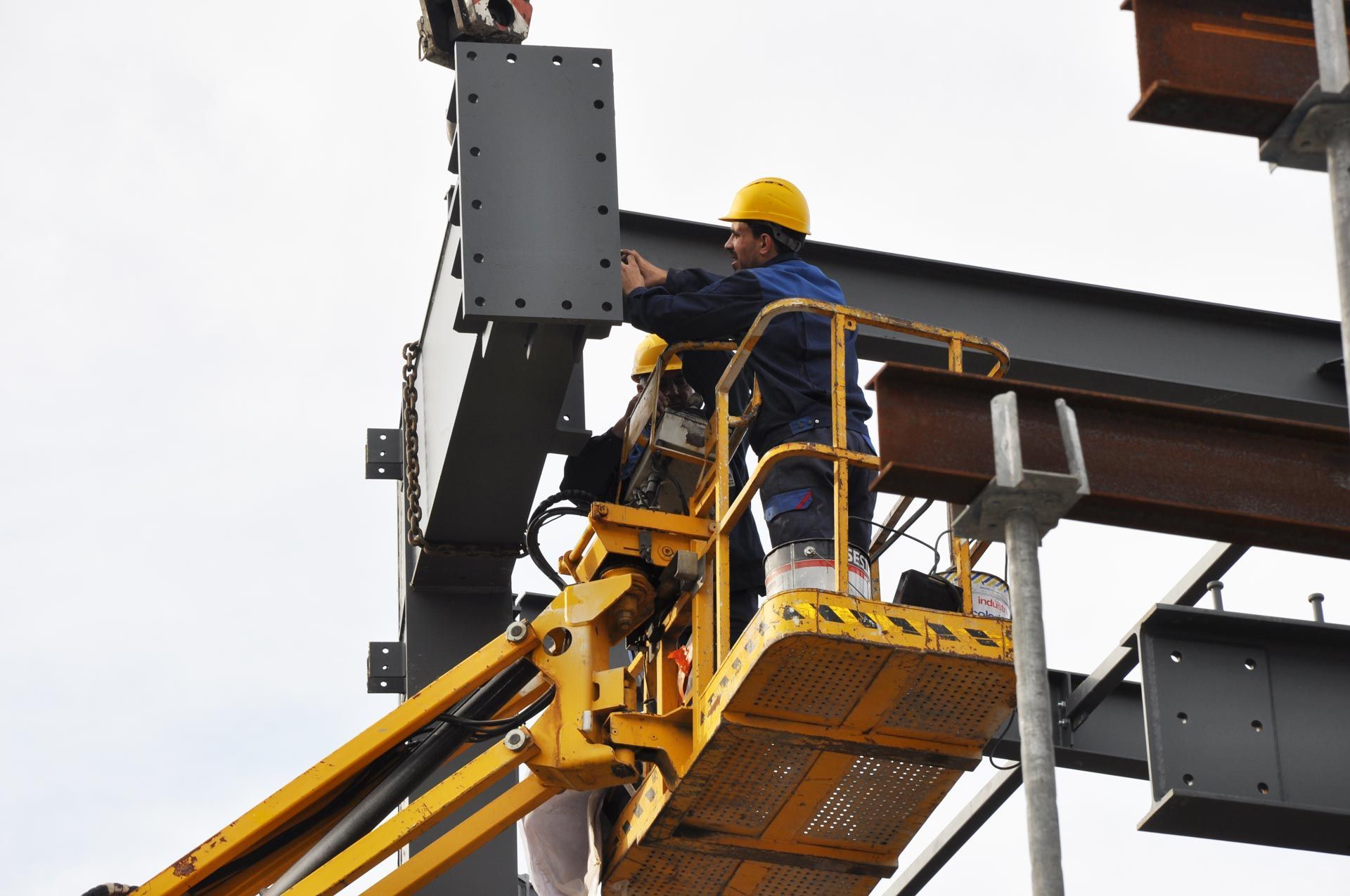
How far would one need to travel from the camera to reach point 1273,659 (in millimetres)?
9922

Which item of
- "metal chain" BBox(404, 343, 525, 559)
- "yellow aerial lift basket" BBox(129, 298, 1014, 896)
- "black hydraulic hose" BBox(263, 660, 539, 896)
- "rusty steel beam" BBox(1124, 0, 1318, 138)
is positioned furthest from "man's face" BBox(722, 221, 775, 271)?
"rusty steel beam" BBox(1124, 0, 1318, 138)

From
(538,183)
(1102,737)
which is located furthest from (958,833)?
(538,183)

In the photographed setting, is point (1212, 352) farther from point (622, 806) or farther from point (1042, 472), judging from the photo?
point (1042, 472)

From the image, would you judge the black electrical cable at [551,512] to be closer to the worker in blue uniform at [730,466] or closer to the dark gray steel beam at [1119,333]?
the worker in blue uniform at [730,466]

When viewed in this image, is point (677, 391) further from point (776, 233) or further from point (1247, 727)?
point (1247, 727)

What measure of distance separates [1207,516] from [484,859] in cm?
472

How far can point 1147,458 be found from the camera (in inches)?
285

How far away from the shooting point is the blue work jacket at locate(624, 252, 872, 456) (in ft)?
30.2

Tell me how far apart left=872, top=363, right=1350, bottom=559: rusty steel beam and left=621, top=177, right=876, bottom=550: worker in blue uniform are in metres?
1.71

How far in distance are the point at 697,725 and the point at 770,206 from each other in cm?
258

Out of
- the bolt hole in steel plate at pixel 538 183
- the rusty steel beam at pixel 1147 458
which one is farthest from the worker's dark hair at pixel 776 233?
the rusty steel beam at pixel 1147 458

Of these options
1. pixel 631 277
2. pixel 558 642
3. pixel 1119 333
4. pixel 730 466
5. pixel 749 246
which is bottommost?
pixel 558 642

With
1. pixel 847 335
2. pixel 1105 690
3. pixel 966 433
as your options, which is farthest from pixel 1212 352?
pixel 966 433

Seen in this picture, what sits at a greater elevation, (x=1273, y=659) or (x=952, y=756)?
(x=1273, y=659)
